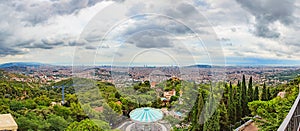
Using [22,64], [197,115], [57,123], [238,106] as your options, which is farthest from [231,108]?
[22,64]

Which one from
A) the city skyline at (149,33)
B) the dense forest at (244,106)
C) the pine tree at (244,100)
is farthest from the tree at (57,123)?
the pine tree at (244,100)

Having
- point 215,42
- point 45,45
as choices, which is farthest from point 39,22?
point 215,42

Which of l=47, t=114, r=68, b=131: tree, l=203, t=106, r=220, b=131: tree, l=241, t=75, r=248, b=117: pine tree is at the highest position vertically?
l=241, t=75, r=248, b=117: pine tree

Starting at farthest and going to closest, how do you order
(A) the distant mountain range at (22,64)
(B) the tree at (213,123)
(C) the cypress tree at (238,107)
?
(A) the distant mountain range at (22,64), (C) the cypress tree at (238,107), (B) the tree at (213,123)

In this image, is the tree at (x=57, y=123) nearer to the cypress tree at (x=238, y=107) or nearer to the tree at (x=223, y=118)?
the tree at (x=223, y=118)

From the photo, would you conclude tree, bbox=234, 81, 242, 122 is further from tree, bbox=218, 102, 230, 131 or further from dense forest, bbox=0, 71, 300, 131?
tree, bbox=218, 102, 230, 131

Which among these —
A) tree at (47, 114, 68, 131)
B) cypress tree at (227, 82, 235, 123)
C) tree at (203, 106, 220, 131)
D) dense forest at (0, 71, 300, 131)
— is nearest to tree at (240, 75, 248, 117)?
dense forest at (0, 71, 300, 131)

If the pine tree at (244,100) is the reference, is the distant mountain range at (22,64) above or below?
above

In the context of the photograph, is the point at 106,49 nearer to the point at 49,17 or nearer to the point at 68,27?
the point at 68,27
